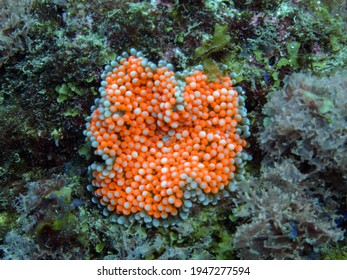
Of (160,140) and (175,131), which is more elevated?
(175,131)

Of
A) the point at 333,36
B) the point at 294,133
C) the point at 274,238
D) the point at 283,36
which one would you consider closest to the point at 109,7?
the point at 283,36

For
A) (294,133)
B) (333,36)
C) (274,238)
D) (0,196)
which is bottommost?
(0,196)

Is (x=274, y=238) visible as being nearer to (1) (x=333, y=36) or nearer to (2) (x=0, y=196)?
Answer: (1) (x=333, y=36)
